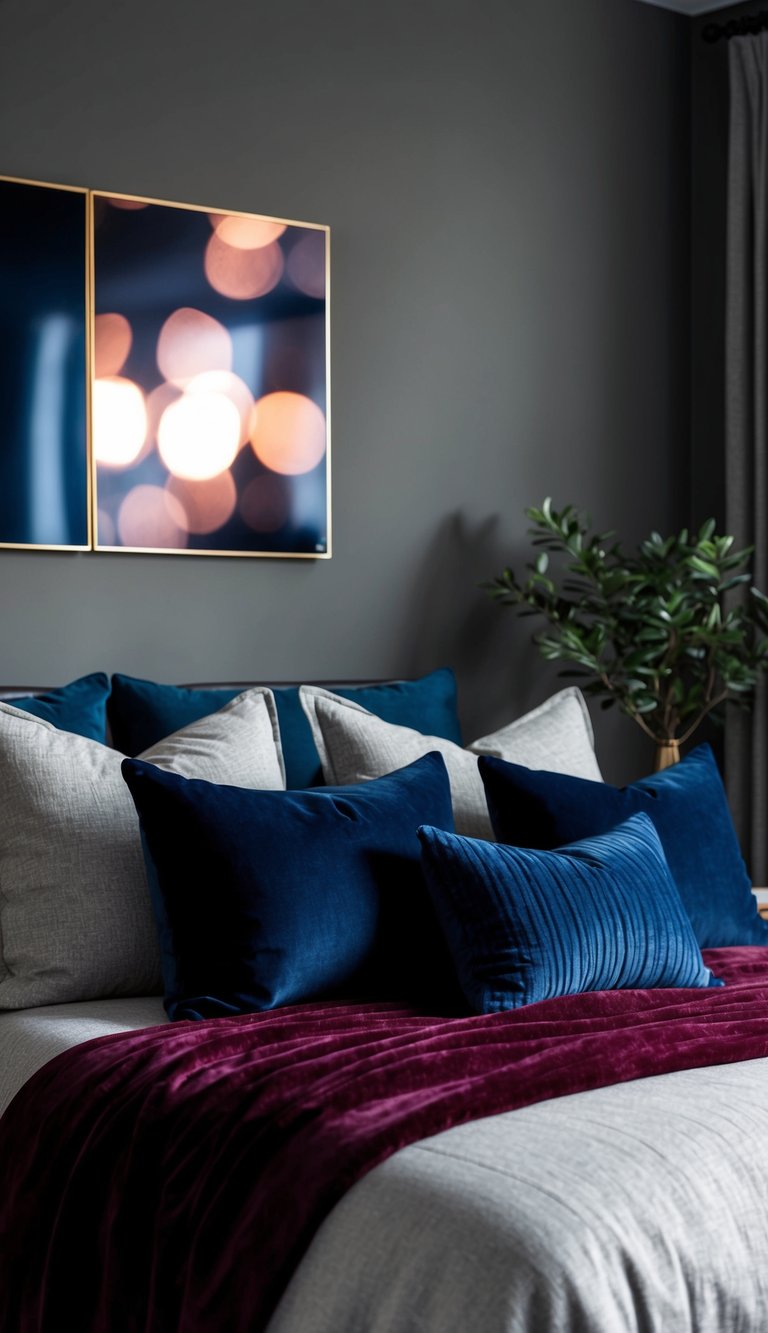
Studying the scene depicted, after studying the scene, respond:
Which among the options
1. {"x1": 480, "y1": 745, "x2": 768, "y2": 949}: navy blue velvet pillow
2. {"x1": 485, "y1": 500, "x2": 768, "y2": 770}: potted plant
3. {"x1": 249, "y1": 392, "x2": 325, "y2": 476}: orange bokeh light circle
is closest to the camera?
{"x1": 480, "y1": 745, "x2": 768, "y2": 949}: navy blue velvet pillow

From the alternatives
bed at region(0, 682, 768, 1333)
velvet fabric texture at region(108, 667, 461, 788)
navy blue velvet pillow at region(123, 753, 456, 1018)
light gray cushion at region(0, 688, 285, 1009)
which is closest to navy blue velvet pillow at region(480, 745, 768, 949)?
navy blue velvet pillow at region(123, 753, 456, 1018)

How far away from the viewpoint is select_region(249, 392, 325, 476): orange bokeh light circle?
12.1 feet

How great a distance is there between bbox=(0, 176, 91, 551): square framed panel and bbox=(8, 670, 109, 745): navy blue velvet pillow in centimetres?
46

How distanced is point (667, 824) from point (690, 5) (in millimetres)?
2790

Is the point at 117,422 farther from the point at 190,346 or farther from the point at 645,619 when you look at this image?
the point at 645,619

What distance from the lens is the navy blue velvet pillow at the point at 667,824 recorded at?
112 inches

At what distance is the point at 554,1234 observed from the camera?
1.57 m

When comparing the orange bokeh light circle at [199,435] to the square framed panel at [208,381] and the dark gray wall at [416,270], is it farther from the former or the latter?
the dark gray wall at [416,270]

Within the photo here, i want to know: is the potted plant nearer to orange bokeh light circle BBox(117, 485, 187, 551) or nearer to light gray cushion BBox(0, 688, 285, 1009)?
orange bokeh light circle BBox(117, 485, 187, 551)

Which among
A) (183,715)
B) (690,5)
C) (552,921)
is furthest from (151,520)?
(690,5)

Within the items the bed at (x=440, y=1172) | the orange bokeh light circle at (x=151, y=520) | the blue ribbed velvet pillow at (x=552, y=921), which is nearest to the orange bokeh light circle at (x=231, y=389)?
the orange bokeh light circle at (x=151, y=520)

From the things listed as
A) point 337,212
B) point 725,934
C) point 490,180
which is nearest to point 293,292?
point 337,212

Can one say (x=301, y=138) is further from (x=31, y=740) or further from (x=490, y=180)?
(x=31, y=740)

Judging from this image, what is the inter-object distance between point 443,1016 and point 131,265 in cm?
198
